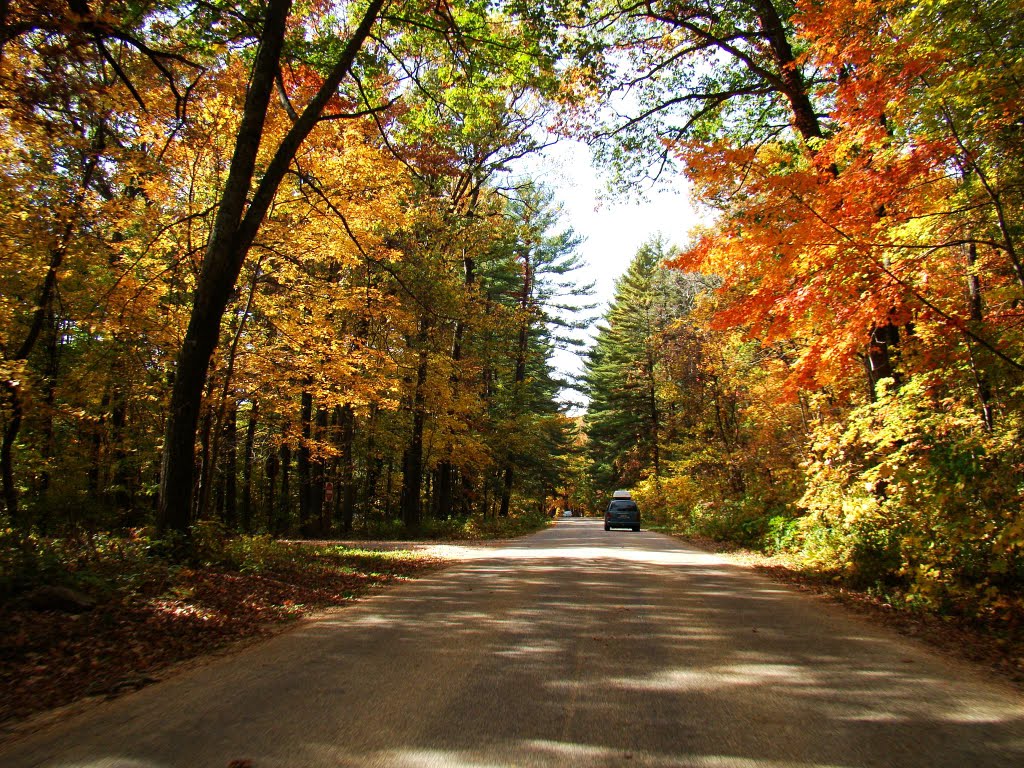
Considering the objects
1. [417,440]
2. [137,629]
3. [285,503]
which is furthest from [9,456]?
[285,503]

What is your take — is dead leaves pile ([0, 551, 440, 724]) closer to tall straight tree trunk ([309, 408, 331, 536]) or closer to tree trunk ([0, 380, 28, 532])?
tree trunk ([0, 380, 28, 532])

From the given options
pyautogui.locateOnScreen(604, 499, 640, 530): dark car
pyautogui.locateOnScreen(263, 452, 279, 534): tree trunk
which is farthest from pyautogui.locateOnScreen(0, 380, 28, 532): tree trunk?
pyautogui.locateOnScreen(604, 499, 640, 530): dark car

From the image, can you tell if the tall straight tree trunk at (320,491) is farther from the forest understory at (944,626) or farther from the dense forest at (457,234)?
the forest understory at (944,626)

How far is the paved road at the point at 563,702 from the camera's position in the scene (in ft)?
9.66

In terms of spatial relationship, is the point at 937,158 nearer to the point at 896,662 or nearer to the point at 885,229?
the point at 885,229

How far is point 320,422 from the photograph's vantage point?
70.0ft

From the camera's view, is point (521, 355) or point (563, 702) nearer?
point (563, 702)

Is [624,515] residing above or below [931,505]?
below

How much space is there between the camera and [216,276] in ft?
26.3

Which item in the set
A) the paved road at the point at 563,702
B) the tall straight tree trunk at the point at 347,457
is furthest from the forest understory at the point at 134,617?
the tall straight tree trunk at the point at 347,457

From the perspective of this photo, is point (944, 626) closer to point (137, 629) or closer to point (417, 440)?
point (137, 629)

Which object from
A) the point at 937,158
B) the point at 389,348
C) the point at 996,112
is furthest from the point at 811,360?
the point at 389,348

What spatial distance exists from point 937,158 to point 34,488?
20.4m

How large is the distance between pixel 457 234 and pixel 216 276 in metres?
10.4
